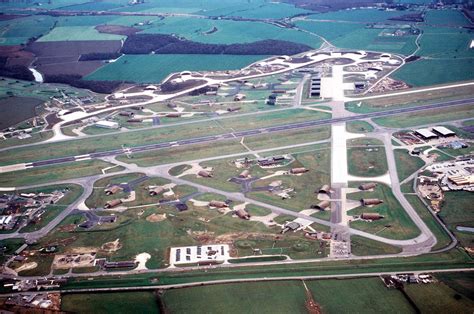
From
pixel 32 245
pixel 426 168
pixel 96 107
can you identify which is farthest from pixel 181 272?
pixel 96 107

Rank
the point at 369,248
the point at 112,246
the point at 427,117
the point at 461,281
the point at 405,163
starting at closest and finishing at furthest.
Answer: the point at 461,281
the point at 369,248
the point at 112,246
the point at 405,163
the point at 427,117

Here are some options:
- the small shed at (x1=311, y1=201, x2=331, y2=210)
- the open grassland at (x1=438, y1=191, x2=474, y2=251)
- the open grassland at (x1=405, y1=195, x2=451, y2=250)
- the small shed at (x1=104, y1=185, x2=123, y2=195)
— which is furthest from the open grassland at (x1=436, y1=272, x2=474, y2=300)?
the small shed at (x1=104, y1=185, x2=123, y2=195)

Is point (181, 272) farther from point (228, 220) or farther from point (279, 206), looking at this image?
point (279, 206)

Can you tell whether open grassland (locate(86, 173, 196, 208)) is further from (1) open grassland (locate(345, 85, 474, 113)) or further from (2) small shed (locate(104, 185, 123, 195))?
(1) open grassland (locate(345, 85, 474, 113))

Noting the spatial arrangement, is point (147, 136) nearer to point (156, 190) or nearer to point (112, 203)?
point (156, 190)

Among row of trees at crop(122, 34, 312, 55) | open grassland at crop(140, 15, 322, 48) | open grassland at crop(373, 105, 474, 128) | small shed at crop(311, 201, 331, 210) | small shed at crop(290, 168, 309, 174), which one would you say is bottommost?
small shed at crop(311, 201, 331, 210)

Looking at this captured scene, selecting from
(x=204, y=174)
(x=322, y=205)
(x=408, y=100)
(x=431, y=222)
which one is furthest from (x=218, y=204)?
(x=408, y=100)
